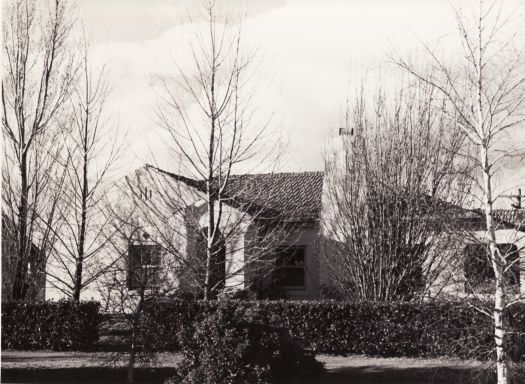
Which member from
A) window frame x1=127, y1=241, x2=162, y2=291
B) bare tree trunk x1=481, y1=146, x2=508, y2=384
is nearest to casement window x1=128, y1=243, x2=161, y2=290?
window frame x1=127, y1=241, x2=162, y2=291

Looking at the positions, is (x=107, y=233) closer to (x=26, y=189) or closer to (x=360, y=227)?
(x=26, y=189)

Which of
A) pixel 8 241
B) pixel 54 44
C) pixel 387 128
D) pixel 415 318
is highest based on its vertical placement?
pixel 54 44

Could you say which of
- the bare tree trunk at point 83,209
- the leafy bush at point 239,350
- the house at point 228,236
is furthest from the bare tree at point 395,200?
the bare tree trunk at point 83,209

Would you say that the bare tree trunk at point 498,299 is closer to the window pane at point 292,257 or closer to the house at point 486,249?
the house at point 486,249

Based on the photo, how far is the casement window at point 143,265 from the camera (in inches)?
533

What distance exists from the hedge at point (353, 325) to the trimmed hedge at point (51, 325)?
2014mm

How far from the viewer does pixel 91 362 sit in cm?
1357

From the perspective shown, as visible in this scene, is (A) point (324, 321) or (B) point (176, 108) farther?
(B) point (176, 108)

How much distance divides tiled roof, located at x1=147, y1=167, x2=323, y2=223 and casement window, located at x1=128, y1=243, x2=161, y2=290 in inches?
158

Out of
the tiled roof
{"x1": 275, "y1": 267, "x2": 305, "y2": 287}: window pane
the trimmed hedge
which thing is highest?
the tiled roof

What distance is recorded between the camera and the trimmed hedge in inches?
630

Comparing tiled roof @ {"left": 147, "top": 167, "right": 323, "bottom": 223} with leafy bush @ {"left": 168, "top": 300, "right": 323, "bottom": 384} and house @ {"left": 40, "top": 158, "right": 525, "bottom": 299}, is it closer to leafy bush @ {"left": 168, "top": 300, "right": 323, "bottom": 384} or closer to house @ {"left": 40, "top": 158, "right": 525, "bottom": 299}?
house @ {"left": 40, "top": 158, "right": 525, "bottom": 299}

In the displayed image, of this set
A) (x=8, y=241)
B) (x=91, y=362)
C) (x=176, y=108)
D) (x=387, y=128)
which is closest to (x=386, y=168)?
(x=387, y=128)

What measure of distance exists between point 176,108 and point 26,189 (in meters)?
5.63
